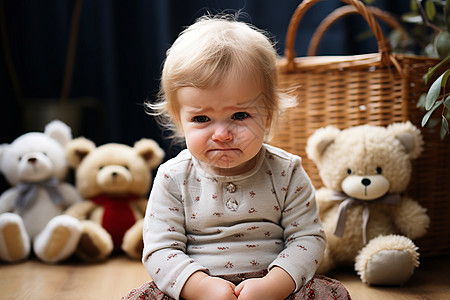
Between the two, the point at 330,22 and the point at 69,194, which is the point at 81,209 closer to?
the point at 69,194

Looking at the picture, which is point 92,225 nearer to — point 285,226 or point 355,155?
point 285,226

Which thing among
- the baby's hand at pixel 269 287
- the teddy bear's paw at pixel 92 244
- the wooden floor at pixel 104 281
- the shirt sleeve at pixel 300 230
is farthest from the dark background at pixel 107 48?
the baby's hand at pixel 269 287

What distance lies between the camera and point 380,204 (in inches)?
52.1

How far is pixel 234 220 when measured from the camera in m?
1.05

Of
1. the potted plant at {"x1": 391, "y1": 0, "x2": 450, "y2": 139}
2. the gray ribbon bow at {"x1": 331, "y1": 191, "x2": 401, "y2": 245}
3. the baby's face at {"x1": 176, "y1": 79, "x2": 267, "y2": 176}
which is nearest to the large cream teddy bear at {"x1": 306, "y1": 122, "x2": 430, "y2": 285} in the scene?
the gray ribbon bow at {"x1": 331, "y1": 191, "x2": 401, "y2": 245}

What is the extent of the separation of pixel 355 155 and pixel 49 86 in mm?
1199

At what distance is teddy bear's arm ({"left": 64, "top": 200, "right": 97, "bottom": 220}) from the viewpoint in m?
1.54

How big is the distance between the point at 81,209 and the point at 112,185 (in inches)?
4.8

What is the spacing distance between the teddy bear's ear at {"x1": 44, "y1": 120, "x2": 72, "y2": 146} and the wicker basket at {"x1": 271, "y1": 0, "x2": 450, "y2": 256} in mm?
654

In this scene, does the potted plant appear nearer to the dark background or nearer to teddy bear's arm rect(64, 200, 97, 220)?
the dark background

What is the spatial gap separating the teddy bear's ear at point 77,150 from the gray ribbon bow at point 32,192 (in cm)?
8

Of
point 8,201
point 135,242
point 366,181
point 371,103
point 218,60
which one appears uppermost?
point 218,60

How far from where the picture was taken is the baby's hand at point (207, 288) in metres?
0.93

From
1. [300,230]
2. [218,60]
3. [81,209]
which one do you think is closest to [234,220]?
[300,230]
